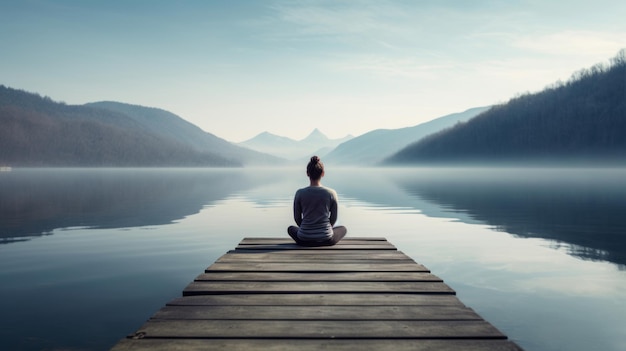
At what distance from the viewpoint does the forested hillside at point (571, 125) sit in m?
160

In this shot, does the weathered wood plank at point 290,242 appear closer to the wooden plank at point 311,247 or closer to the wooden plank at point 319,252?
the wooden plank at point 311,247

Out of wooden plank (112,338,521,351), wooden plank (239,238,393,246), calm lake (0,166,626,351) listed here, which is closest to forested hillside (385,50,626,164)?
calm lake (0,166,626,351)

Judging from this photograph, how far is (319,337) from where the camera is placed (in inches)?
179

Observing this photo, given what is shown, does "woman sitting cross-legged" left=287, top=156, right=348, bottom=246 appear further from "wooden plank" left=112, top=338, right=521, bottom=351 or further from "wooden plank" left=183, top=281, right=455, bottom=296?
"wooden plank" left=112, top=338, right=521, bottom=351

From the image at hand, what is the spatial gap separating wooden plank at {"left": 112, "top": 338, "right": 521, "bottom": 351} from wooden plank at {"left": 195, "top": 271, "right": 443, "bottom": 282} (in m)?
2.44

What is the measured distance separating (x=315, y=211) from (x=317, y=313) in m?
3.94

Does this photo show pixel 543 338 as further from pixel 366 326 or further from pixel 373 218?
pixel 373 218

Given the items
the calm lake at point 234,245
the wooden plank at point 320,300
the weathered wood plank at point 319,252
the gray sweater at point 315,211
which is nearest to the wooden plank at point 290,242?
the weathered wood plank at point 319,252

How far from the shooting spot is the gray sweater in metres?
8.87

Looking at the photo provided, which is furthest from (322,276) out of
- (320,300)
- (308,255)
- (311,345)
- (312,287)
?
(311,345)

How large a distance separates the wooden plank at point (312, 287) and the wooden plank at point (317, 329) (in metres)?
1.23

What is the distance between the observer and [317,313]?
5.23m

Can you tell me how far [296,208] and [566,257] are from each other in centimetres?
868

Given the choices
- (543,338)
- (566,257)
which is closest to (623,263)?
(566,257)
